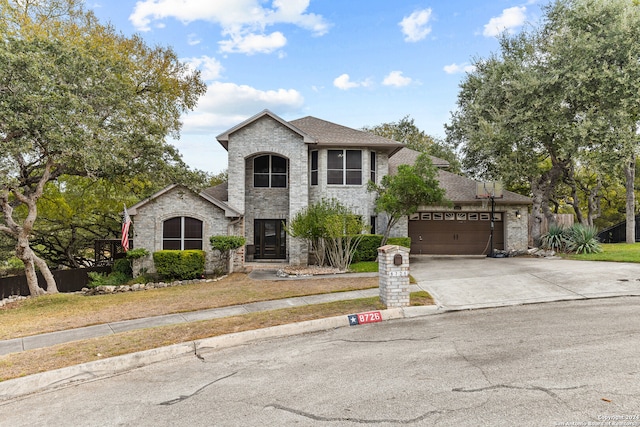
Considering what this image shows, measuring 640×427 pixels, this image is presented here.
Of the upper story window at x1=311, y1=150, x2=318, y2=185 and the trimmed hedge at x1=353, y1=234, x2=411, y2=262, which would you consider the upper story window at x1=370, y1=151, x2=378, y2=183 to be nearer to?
the upper story window at x1=311, y1=150, x2=318, y2=185

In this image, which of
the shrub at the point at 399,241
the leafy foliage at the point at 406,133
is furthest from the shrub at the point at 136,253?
the leafy foliage at the point at 406,133

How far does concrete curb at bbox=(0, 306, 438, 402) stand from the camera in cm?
520

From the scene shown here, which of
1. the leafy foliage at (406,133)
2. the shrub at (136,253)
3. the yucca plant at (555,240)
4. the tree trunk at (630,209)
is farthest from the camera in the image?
the leafy foliage at (406,133)

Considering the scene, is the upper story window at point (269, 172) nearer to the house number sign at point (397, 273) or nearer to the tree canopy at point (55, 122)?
the tree canopy at point (55, 122)

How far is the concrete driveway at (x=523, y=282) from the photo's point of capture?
9594mm

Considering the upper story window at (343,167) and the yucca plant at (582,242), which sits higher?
the upper story window at (343,167)

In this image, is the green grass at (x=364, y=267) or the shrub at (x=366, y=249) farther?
the shrub at (x=366, y=249)

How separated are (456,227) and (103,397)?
18730mm

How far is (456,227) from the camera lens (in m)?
20.6

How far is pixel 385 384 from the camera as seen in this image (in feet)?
15.5

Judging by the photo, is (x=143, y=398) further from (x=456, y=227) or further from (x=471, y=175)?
(x=471, y=175)

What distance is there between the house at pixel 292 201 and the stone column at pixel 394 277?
9526mm

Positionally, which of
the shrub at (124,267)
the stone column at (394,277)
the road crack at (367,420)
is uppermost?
the stone column at (394,277)

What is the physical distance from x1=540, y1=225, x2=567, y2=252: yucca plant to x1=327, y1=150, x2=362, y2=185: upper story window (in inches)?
370
